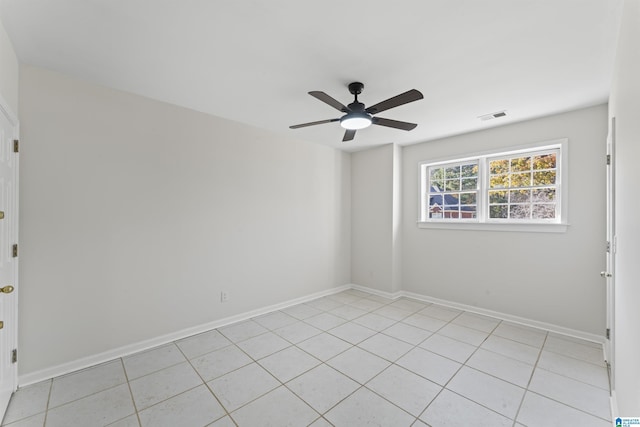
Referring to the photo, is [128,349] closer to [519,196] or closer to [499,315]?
[499,315]

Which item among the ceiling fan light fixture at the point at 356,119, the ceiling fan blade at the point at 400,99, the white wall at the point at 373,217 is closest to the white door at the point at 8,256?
the ceiling fan light fixture at the point at 356,119

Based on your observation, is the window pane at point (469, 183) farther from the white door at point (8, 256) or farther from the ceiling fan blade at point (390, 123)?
the white door at point (8, 256)

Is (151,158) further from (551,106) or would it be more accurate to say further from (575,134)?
(575,134)

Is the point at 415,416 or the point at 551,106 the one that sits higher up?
the point at 551,106

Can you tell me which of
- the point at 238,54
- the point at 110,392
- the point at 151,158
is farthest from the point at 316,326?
the point at 238,54

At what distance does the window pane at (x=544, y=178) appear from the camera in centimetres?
349

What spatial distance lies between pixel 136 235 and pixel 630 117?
3849mm

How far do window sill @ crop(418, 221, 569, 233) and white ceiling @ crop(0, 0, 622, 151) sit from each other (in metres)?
1.39

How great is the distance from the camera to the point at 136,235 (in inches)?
114

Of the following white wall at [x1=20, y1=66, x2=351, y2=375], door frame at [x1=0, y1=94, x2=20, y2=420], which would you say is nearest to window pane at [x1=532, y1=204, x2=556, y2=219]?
white wall at [x1=20, y1=66, x2=351, y2=375]

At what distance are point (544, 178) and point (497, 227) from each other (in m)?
0.81

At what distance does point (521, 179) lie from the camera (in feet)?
12.2

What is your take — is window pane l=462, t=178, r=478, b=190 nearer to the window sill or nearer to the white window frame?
the white window frame

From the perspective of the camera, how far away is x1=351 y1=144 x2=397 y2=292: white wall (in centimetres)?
473
